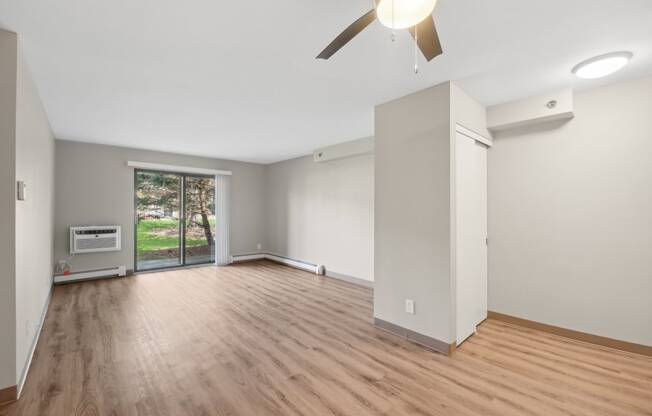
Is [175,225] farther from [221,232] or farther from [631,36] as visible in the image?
[631,36]

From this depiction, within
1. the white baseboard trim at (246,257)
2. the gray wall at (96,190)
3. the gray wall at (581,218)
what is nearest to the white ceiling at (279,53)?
the gray wall at (581,218)

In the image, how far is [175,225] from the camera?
6.05 metres

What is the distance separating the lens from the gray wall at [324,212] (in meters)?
4.79

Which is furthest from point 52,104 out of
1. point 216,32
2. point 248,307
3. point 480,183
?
point 480,183

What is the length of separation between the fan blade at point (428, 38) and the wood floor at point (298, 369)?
7.18 feet

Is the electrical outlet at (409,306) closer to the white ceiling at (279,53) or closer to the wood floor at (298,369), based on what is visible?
the wood floor at (298,369)

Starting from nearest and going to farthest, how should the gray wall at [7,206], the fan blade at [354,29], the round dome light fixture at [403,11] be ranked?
the round dome light fixture at [403,11] → the fan blade at [354,29] → the gray wall at [7,206]

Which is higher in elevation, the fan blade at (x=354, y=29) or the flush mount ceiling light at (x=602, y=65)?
the flush mount ceiling light at (x=602, y=65)

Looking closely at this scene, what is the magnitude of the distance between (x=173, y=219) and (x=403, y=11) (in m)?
6.20

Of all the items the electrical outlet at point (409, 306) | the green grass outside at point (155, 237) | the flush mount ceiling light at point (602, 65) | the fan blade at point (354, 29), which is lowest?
the electrical outlet at point (409, 306)

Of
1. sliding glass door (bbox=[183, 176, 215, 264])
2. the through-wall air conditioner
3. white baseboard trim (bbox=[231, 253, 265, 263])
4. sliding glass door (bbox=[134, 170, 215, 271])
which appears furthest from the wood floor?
white baseboard trim (bbox=[231, 253, 265, 263])

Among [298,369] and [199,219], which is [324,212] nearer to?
[199,219]

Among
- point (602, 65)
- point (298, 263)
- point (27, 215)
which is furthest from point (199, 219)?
point (602, 65)

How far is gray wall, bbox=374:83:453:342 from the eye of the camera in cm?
251
